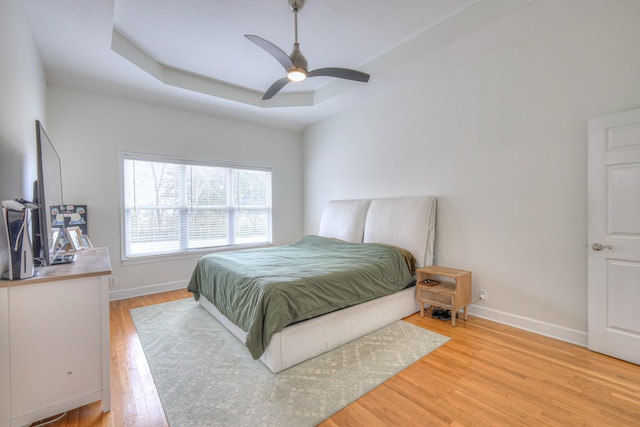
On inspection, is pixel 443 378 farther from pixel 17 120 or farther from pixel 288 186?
pixel 288 186

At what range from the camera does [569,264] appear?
253 centimetres

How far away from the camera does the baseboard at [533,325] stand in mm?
2477

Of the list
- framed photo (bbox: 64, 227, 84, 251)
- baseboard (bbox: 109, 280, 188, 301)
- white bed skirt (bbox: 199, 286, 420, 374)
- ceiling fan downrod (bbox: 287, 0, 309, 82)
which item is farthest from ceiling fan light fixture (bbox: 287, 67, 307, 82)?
baseboard (bbox: 109, 280, 188, 301)

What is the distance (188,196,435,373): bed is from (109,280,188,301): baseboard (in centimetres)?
113

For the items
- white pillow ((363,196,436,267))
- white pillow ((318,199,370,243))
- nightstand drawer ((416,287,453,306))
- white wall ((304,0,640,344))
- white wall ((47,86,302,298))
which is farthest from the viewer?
white pillow ((318,199,370,243))

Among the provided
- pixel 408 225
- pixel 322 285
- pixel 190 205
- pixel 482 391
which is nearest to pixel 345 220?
pixel 408 225

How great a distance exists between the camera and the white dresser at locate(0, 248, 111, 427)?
1479 mm

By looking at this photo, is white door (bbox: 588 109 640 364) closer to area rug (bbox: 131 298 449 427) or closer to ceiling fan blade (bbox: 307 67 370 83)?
area rug (bbox: 131 298 449 427)

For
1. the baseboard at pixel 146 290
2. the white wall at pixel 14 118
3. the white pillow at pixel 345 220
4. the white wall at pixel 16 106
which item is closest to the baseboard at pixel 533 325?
the white pillow at pixel 345 220

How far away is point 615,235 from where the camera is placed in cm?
223

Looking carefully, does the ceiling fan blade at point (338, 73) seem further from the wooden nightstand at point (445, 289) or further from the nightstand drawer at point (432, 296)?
the nightstand drawer at point (432, 296)

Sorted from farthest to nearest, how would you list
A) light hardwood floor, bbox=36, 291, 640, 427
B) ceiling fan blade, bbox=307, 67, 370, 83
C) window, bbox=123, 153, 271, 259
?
1. window, bbox=123, 153, 271, 259
2. ceiling fan blade, bbox=307, 67, 370, 83
3. light hardwood floor, bbox=36, 291, 640, 427

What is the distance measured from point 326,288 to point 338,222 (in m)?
2.11

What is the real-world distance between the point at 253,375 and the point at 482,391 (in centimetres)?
160
